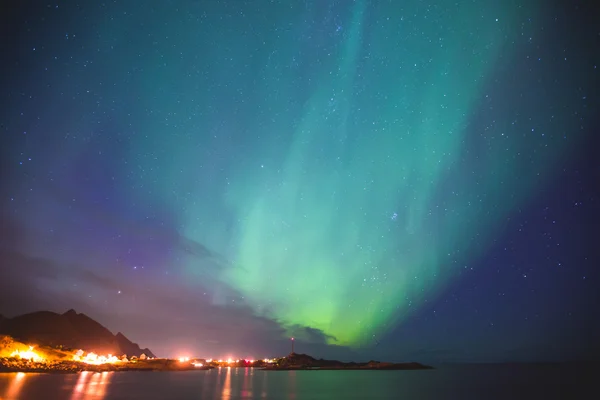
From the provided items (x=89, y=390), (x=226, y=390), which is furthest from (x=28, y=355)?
(x=226, y=390)

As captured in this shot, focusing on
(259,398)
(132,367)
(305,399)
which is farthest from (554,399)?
(132,367)

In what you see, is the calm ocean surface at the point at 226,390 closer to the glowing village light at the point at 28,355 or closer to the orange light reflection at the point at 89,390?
the orange light reflection at the point at 89,390

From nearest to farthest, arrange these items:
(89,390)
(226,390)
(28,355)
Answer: (89,390), (226,390), (28,355)

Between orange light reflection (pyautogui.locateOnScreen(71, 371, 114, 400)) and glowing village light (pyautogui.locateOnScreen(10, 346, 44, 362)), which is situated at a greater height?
glowing village light (pyautogui.locateOnScreen(10, 346, 44, 362))

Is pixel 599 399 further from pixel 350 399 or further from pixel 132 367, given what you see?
pixel 132 367

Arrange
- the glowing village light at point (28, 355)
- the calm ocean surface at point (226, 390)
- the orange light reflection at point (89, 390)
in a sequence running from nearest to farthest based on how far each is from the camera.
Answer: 1. the orange light reflection at point (89, 390)
2. the calm ocean surface at point (226, 390)
3. the glowing village light at point (28, 355)

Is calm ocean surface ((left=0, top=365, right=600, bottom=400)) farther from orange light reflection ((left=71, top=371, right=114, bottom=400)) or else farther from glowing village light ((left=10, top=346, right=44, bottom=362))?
glowing village light ((left=10, top=346, right=44, bottom=362))

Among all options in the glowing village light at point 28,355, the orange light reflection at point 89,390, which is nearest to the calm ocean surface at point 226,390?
the orange light reflection at point 89,390

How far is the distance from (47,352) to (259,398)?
118 meters

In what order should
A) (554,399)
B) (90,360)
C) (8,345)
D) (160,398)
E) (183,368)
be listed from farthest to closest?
(183,368) < (90,360) < (8,345) < (554,399) < (160,398)

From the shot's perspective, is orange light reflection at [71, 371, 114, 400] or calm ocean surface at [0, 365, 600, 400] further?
calm ocean surface at [0, 365, 600, 400]

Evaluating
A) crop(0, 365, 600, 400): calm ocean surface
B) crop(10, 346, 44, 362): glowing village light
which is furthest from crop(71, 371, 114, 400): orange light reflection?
crop(10, 346, 44, 362): glowing village light

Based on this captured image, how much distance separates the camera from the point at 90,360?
155 m

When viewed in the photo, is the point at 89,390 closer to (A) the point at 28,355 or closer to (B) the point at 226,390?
(B) the point at 226,390
